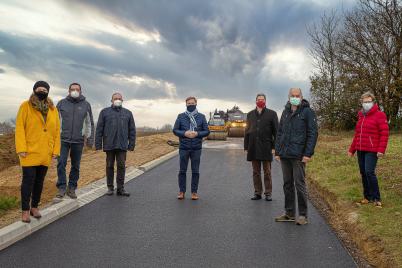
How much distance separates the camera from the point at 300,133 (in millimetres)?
7137

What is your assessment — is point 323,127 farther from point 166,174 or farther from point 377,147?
point 377,147

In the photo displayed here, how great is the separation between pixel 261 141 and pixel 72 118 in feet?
12.2

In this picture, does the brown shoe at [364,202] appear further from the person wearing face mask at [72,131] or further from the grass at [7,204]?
the grass at [7,204]

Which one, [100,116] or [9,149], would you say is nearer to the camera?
[100,116]

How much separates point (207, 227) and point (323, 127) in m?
32.1

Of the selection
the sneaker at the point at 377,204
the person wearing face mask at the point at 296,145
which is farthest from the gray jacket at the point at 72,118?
the sneaker at the point at 377,204

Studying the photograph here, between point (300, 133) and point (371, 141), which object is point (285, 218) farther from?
point (371, 141)

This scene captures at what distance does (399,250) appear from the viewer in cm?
544

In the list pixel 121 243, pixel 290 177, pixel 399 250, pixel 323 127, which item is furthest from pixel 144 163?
pixel 323 127

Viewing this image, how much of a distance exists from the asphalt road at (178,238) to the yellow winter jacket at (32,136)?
0.99 m

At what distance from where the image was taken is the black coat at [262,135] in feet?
30.6

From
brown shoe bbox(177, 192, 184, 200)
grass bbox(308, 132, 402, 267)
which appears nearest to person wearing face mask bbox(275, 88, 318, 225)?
grass bbox(308, 132, 402, 267)

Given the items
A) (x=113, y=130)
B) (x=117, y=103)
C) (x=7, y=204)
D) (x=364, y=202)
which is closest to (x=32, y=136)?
(x=7, y=204)

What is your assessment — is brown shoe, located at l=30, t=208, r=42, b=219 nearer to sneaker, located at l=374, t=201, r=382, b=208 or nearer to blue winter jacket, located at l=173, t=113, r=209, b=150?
blue winter jacket, located at l=173, t=113, r=209, b=150
